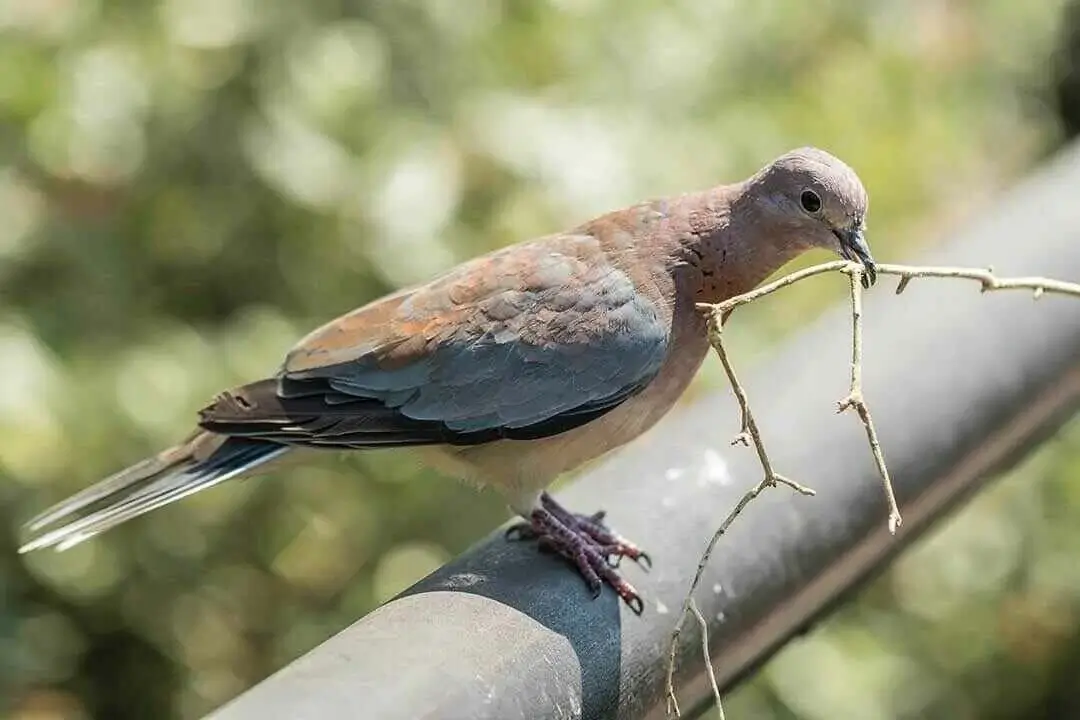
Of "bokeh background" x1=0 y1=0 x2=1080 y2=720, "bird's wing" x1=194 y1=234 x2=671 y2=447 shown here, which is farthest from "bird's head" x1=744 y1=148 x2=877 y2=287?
"bokeh background" x1=0 y1=0 x2=1080 y2=720

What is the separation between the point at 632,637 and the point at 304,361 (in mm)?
846

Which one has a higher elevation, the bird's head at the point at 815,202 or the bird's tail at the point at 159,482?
the bird's head at the point at 815,202

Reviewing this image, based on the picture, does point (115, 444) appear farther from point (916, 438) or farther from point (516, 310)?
point (916, 438)

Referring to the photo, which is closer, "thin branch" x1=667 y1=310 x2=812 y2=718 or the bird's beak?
"thin branch" x1=667 y1=310 x2=812 y2=718

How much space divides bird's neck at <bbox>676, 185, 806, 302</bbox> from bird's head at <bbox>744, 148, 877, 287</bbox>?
3 centimetres

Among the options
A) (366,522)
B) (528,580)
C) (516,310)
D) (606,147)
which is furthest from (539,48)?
(528,580)

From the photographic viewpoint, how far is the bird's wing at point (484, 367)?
2.07m

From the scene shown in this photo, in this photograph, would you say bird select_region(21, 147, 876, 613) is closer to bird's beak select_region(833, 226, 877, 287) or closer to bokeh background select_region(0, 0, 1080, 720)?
bird's beak select_region(833, 226, 877, 287)

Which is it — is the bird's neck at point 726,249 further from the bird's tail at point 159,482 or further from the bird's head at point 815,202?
the bird's tail at point 159,482

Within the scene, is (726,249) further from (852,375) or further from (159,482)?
(159,482)

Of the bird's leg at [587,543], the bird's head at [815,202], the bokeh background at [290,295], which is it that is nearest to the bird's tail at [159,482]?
the bird's leg at [587,543]

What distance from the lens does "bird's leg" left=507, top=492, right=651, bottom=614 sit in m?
1.60

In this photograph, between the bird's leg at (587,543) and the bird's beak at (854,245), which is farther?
the bird's beak at (854,245)

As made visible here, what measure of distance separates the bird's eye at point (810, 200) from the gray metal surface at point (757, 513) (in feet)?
0.53
